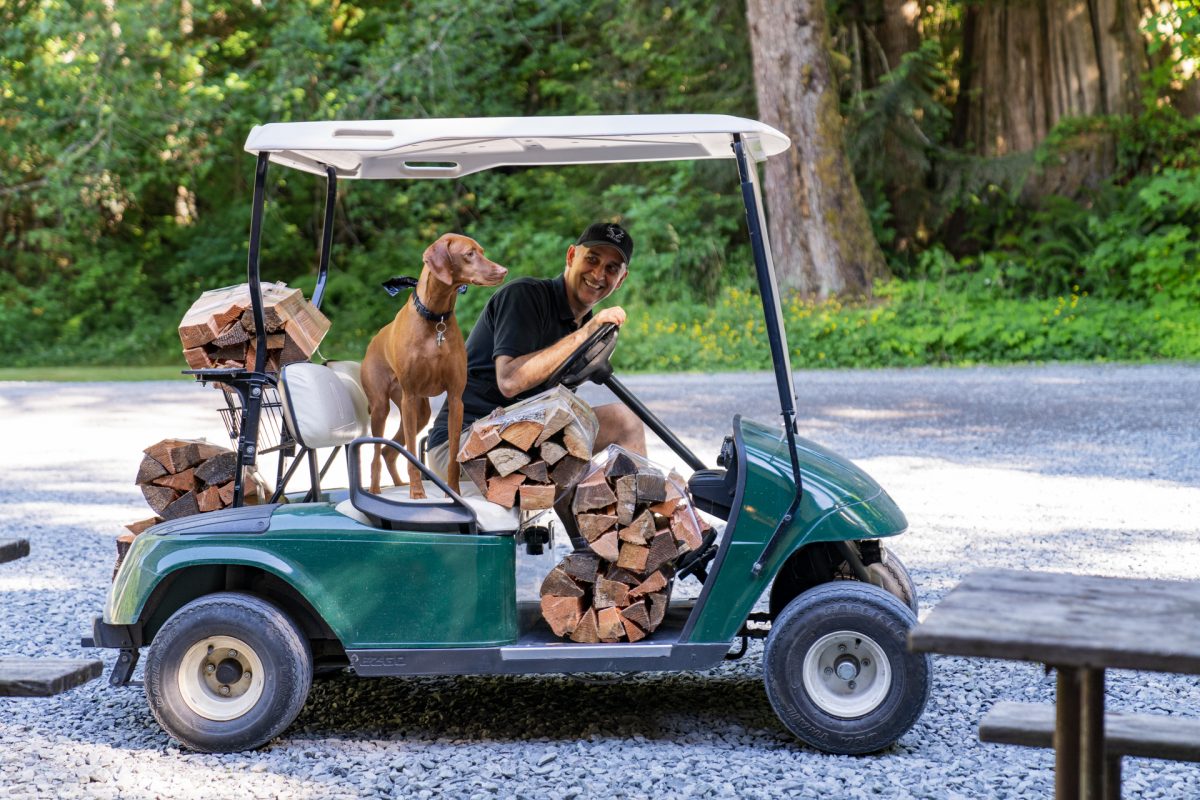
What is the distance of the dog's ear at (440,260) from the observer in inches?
155

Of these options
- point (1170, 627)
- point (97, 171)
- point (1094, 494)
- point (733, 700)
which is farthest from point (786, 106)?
point (1170, 627)

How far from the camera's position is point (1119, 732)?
280 centimetres

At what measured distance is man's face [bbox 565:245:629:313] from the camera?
4375 mm

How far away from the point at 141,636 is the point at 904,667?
7.36 ft

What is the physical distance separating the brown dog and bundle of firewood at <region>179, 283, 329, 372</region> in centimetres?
31

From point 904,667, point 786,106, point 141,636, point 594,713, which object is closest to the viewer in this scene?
point 904,667

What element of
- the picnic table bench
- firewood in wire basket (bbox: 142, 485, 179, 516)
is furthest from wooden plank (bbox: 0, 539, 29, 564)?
firewood in wire basket (bbox: 142, 485, 179, 516)

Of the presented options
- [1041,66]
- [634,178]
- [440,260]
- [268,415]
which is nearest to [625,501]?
[440,260]

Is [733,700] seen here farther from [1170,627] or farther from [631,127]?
[1170,627]

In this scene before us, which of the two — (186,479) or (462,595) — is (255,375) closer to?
(186,479)

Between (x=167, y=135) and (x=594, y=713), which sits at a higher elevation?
(x=167, y=135)

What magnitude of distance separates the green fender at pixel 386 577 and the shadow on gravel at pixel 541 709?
1.28 feet

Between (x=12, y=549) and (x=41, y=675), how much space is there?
1.93ft

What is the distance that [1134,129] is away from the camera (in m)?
17.7
